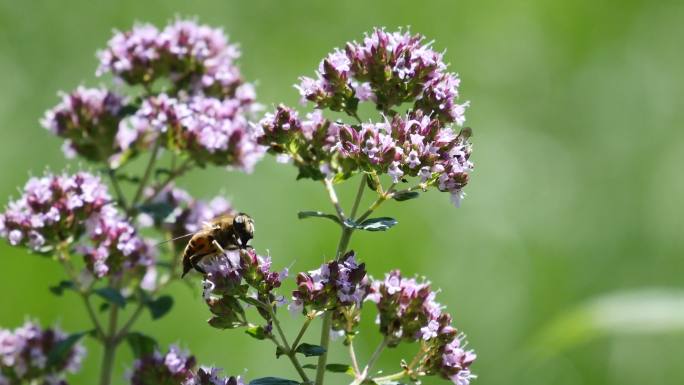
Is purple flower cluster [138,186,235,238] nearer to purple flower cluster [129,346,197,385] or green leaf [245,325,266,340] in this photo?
purple flower cluster [129,346,197,385]

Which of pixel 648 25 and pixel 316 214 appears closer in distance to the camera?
pixel 316 214

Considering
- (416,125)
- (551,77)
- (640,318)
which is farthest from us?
(551,77)

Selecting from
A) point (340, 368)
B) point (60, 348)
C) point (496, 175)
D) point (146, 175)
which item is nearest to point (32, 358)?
point (60, 348)

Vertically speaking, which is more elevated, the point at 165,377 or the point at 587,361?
the point at 587,361

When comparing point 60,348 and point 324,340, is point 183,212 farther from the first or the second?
point 324,340

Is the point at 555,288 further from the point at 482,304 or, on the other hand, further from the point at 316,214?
the point at 316,214

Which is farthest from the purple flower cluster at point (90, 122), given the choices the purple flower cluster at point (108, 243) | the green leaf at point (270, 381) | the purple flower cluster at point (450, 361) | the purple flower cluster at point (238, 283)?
the purple flower cluster at point (450, 361)

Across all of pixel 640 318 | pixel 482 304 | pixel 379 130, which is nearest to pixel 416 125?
pixel 379 130

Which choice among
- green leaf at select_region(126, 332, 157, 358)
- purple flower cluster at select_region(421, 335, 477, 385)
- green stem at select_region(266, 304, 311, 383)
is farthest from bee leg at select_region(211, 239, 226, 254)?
green leaf at select_region(126, 332, 157, 358)
